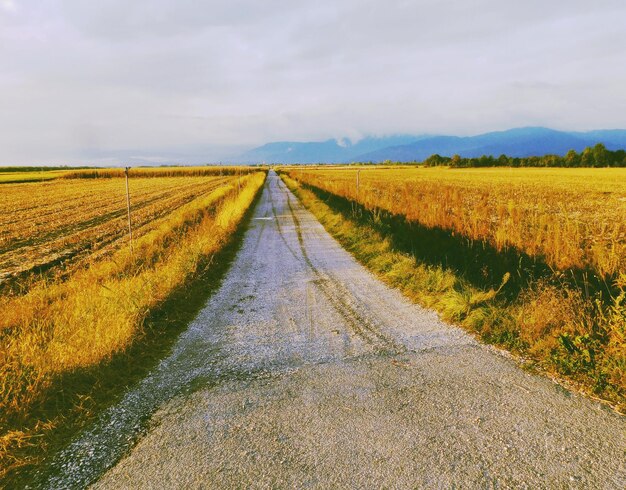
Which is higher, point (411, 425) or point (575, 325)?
point (575, 325)

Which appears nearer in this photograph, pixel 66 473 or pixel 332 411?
pixel 66 473

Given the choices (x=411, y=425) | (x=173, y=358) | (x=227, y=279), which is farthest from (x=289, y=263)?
(x=411, y=425)

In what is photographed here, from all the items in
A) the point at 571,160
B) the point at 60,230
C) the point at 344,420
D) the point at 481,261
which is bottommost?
the point at 344,420

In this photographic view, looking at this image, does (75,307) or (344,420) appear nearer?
(344,420)

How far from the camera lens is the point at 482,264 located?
786 cm

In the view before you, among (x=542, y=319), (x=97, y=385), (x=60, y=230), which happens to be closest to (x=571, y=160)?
(x=60, y=230)

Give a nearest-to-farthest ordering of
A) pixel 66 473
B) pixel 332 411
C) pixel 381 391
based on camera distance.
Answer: pixel 66 473 < pixel 332 411 < pixel 381 391

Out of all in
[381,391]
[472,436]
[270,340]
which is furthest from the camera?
[270,340]

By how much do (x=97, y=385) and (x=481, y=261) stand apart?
279 inches

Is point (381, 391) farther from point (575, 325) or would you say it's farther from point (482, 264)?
point (482, 264)

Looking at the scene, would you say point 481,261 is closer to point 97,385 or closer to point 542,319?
point 542,319

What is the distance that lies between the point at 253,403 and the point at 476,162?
11896cm

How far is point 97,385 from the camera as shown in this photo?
4.30 m

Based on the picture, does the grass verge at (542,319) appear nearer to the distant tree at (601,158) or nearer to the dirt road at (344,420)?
the dirt road at (344,420)
